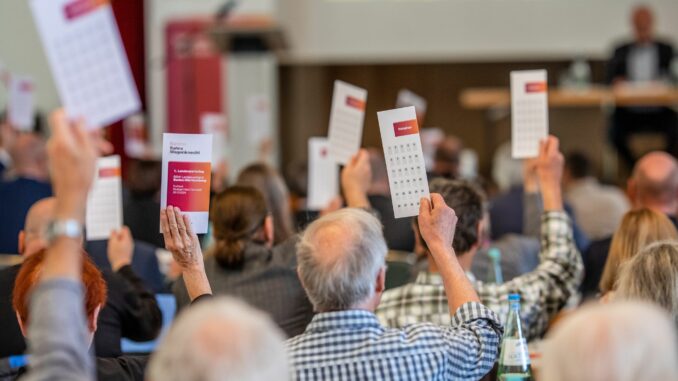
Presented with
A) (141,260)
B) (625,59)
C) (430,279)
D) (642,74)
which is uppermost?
(625,59)

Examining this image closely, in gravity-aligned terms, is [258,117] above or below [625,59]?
below

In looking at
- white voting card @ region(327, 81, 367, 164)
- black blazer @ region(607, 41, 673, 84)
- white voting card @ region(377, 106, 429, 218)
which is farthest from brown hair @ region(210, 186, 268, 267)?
black blazer @ region(607, 41, 673, 84)

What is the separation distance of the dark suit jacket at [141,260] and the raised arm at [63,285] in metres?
2.85

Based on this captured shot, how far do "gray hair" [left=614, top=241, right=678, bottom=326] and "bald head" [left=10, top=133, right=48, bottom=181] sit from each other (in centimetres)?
428

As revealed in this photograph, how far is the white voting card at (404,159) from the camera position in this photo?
9.46 ft

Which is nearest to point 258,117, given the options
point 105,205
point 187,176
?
point 105,205

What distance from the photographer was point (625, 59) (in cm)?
993

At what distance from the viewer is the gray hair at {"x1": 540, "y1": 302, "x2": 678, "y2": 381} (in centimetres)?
158

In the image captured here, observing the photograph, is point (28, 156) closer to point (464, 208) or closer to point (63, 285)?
point (464, 208)

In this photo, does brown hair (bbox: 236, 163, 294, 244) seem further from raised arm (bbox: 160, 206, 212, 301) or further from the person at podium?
the person at podium

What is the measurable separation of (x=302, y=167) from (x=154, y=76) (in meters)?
4.34

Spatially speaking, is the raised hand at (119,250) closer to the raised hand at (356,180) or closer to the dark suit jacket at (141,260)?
the dark suit jacket at (141,260)

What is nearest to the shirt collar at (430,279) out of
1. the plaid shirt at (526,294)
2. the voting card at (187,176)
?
the plaid shirt at (526,294)

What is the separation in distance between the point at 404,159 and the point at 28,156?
151 inches
